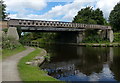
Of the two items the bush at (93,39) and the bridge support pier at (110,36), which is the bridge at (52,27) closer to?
the bridge support pier at (110,36)

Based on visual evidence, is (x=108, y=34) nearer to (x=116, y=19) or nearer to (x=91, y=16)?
(x=116, y=19)

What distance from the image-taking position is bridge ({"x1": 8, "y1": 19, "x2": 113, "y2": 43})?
37522 millimetres

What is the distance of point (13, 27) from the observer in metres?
33.6

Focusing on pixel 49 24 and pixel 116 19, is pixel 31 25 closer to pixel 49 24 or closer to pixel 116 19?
pixel 49 24

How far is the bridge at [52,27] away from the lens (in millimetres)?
37522

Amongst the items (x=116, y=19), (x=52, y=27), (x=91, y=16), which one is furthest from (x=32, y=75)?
(x=91, y=16)

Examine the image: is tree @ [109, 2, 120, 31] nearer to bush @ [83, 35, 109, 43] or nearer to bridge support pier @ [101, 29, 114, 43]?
bridge support pier @ [101, 29, 114, 43]

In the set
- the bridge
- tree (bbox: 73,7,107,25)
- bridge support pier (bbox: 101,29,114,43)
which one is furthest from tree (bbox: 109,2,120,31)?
tree (bbox: 73,7,107,25)

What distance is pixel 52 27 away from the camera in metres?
46.6

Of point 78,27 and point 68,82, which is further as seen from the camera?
point 78,27

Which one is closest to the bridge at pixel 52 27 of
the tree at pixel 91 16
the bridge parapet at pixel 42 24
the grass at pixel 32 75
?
the bridge parapet at pixel 42 24

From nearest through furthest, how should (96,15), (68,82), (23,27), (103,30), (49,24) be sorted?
(68,82) < (23,27) < (49,24) < (103,30) < (96,15)

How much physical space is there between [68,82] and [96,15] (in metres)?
63.1

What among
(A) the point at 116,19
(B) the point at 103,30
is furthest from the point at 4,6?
(A) the point at 116,19
